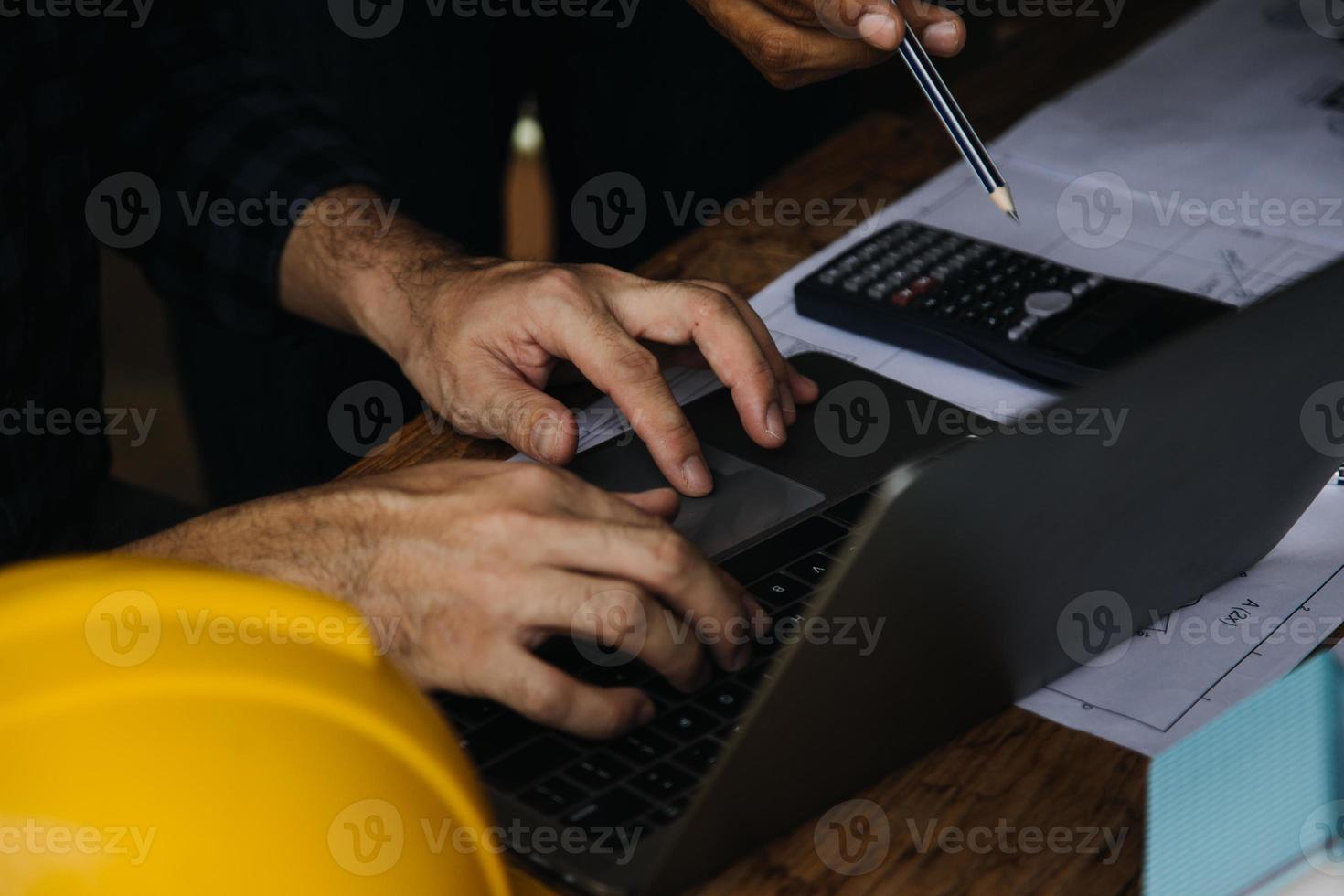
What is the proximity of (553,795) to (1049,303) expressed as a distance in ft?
1.45

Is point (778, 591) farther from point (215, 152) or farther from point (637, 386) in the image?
point (215, 152)

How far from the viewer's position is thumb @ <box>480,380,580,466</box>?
68 cm

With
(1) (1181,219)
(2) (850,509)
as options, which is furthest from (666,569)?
(1) (1181,219)

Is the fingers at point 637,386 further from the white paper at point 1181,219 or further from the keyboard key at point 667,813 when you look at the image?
the keyboard key at point 667,813

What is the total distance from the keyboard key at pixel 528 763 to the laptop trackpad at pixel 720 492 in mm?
144

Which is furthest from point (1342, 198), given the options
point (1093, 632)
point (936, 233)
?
point (1093, 632)

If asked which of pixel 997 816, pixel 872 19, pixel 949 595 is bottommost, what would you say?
pixel 997 816

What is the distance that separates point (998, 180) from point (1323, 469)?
271 mm

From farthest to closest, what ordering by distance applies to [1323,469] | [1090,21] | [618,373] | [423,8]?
[423,8], [1090,21], [618,373], [1323,469]

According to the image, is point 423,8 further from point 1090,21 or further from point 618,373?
point 618,373

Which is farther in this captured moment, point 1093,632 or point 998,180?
point 998,180

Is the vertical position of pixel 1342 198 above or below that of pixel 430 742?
below

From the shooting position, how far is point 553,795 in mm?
466

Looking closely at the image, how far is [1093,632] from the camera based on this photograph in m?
0.54
